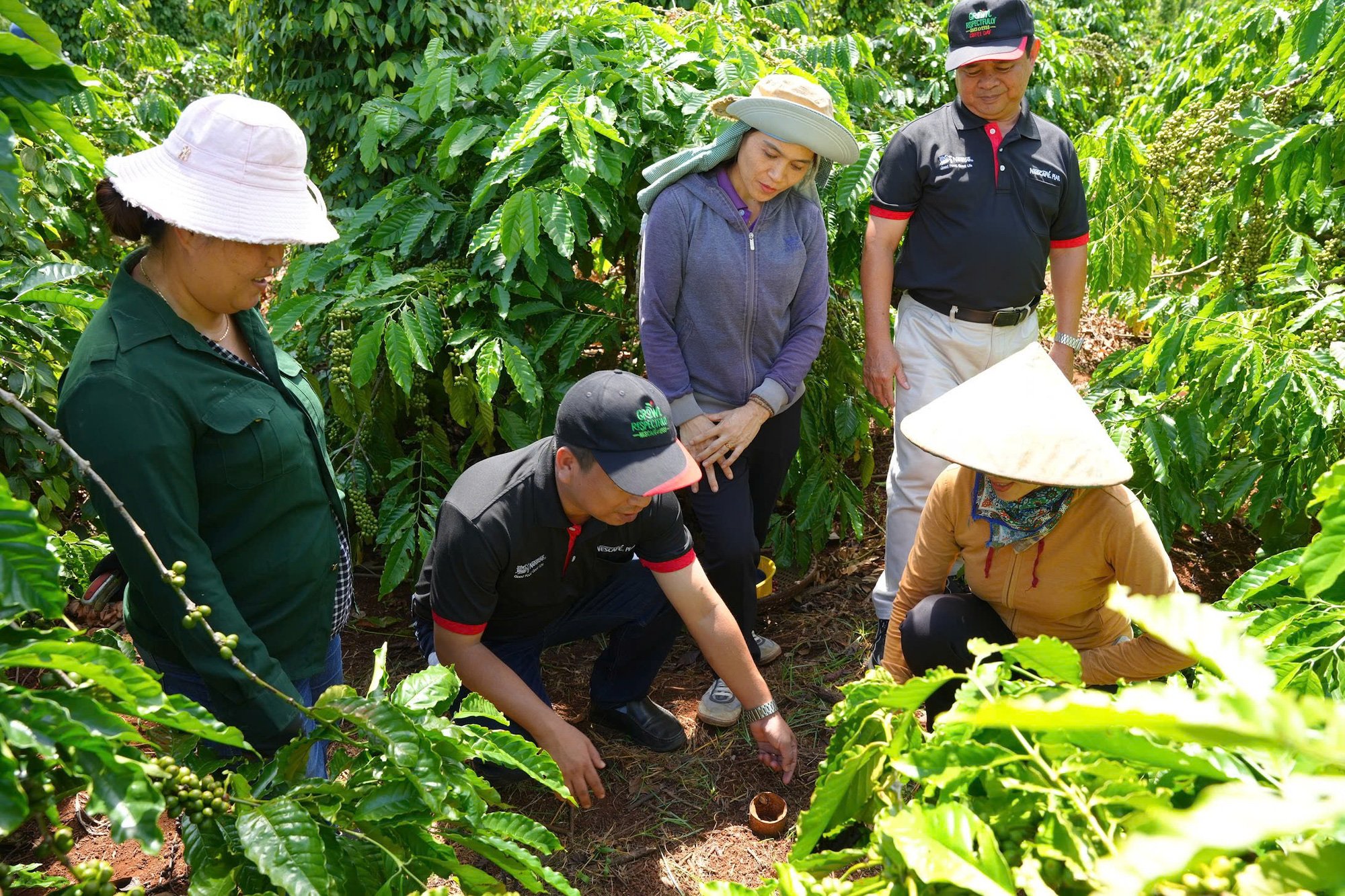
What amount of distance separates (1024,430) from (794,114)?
45.8 inches

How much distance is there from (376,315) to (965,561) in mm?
1944

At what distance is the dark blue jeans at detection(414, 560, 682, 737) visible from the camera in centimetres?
286

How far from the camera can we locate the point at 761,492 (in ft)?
10.9

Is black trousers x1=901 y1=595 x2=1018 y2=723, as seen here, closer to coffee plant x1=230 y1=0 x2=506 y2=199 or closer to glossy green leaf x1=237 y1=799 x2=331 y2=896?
glossy green leaf x1=237 y1=799 x2=331 y2=896

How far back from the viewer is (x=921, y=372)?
3.33 m

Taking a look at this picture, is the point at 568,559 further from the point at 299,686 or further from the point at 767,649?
the point at 767,649

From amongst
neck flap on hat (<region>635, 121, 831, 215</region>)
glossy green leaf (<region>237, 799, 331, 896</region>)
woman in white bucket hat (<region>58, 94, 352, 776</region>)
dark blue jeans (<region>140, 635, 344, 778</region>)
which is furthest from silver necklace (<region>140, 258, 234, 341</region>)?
neck flap on hat (<region>635, 121, 831, 215</region>)

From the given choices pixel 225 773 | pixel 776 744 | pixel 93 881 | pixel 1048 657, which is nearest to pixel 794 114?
pixel 776 744

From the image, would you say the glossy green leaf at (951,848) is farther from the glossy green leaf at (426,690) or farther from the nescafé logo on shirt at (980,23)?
the nescafé logo on shirt at (980,23)

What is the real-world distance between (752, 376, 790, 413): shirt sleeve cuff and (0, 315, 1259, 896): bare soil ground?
98 cm

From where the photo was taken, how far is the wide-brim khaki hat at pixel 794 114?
2842 mm

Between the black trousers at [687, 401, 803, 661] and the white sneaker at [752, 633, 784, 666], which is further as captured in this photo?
the white sneaker at [752, 633, 784, 666]

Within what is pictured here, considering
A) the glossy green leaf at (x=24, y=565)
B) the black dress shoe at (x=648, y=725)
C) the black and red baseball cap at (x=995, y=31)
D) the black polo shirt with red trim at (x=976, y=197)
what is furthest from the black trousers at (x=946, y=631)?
the glossy green leaf at (x=24, y=565)

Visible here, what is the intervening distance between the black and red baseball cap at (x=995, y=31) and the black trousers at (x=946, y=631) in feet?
5.29
